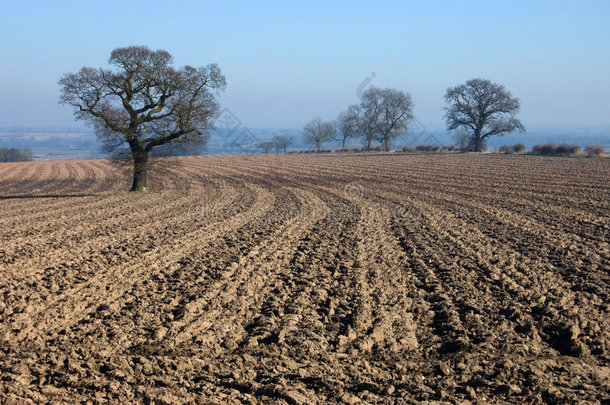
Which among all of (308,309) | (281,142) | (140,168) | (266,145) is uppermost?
(281,142)

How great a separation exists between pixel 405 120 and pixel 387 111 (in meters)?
3.25

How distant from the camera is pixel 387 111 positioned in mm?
77438

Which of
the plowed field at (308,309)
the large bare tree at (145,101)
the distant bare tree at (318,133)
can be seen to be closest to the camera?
the plowed field at (308,309)

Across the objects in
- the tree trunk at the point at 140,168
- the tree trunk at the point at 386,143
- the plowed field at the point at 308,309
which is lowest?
the plowed field at the point at 308,309

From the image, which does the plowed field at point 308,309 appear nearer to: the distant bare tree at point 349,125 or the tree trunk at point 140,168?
the tree trunk at point 140,168

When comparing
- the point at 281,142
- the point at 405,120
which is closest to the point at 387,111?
the point at 405,120

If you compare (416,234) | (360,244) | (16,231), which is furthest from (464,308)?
(16,231)

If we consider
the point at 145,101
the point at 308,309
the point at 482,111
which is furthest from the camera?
the point at 482,111

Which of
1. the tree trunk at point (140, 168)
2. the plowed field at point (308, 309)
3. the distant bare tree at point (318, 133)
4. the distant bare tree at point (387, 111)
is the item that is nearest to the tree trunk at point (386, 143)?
the distant bare tree at point (387, 111)

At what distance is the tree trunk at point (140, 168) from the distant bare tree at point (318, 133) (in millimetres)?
68644

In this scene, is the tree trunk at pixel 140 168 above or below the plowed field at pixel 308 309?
above

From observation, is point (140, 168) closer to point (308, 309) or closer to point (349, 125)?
point (308, 309)

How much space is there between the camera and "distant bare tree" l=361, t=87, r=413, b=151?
76.4 metres

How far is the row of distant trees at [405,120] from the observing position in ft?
201
